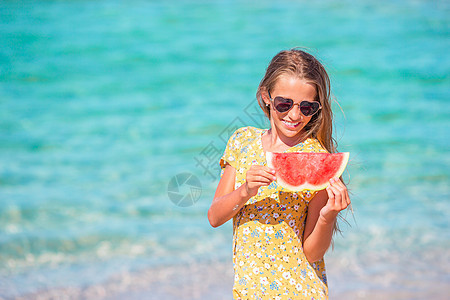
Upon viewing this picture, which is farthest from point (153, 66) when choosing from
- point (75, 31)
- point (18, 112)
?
point (18, 112)

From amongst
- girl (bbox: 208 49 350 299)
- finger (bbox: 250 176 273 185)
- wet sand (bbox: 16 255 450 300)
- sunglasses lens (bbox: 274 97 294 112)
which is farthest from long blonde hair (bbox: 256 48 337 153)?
wet sand (bbox: 16 255 450 300)

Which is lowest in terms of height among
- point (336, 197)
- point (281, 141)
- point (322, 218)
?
point (322, 218)

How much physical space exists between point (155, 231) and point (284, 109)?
4477mm

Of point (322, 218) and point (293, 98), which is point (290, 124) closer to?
point (293, 98)

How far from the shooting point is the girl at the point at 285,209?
2.79m

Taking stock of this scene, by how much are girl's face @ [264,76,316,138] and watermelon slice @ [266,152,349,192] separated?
0.14 meters

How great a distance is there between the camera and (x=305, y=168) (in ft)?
8.98

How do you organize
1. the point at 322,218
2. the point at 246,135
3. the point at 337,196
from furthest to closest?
1. the point at 246,135
2. the point at 322,218
3. the point at 337,196

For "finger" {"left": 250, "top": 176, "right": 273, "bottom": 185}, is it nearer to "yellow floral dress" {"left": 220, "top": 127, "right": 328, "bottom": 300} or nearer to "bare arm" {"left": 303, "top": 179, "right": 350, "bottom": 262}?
"bare arm" {"left": 303, "top": 179, "right": 350, "bottom": 262}

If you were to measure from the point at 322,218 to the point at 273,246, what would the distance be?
32 cm

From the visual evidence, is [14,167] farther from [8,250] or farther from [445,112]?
[445,112]

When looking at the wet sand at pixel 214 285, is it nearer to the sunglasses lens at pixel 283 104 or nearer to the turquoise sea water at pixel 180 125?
the turquoise sea water at pixel 180 125

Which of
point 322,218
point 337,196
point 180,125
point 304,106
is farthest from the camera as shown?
point 180,125

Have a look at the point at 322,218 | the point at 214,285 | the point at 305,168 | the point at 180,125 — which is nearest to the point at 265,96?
the point at 305,168
